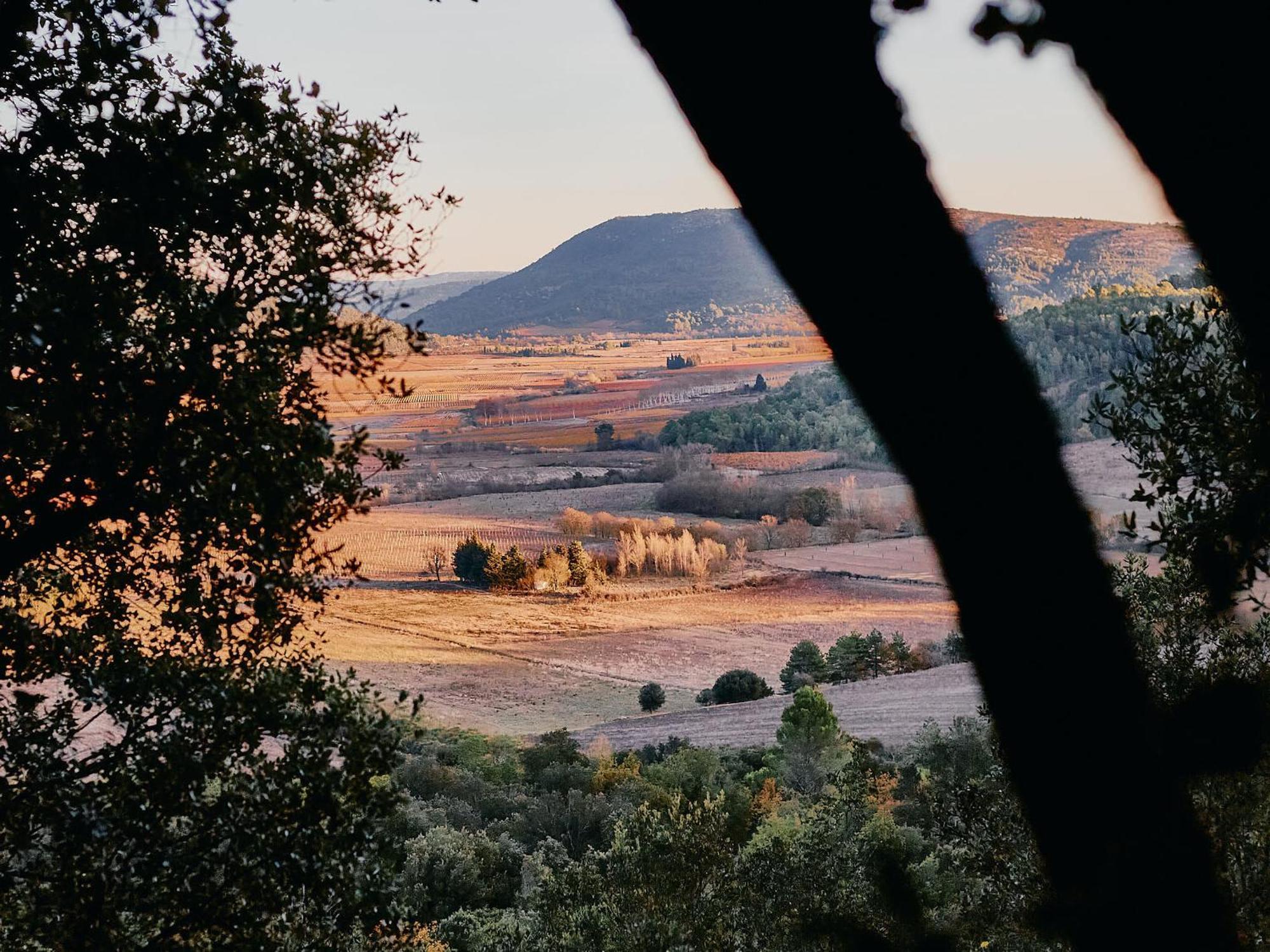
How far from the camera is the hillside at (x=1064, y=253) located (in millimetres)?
43375

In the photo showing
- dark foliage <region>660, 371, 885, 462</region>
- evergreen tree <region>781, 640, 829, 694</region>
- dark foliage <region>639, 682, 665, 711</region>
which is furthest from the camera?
dark foliage <region>660, 371, 885, 462</region>

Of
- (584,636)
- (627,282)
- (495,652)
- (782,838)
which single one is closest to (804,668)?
(584,636)

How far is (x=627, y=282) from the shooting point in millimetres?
73188

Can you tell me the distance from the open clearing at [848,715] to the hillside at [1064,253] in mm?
13641

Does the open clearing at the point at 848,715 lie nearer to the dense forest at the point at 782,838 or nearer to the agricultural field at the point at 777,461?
the dense forest at the point at 782,838

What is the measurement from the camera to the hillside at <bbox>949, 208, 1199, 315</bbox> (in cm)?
4338

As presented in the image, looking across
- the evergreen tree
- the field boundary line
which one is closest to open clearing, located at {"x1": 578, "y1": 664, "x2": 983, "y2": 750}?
the evergreen tree

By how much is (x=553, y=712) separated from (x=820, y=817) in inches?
941

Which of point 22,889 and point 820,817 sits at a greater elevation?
point 22,889

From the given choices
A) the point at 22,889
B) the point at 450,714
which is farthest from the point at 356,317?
the point at 450,714

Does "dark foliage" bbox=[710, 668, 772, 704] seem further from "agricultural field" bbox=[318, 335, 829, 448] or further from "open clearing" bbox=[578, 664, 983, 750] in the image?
"agricultural field" bbox=[318, 335, 829, 448]

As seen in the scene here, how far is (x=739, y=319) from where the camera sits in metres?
66.4

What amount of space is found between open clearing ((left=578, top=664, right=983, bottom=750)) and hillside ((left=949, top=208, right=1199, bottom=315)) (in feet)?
44.8

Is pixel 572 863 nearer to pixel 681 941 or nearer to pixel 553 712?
pixel 681 941
